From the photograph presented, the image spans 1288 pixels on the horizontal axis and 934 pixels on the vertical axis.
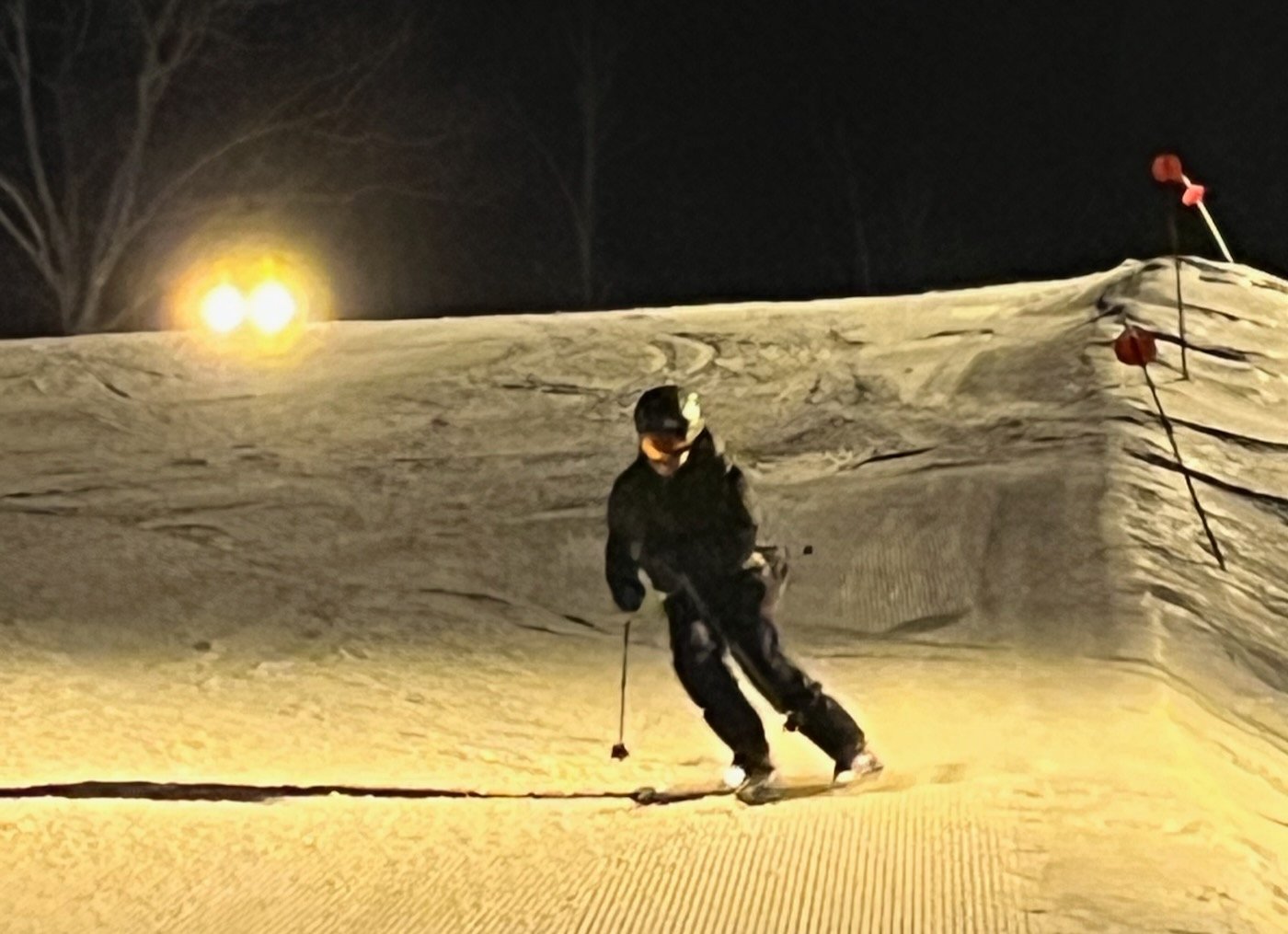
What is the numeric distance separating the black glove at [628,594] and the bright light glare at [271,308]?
9663mm

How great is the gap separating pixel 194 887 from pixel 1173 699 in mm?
3901

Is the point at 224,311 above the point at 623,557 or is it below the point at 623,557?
above

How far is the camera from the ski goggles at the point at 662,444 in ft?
16.8

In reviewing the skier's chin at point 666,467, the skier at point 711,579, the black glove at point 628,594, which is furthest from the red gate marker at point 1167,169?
the black glove at point 628,594

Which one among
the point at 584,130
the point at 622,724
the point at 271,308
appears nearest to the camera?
the point at 622,724

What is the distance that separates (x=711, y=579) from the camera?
5348 millimetres

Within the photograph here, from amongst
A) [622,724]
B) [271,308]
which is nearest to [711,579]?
[622,724]

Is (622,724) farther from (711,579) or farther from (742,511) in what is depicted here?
(742,511)

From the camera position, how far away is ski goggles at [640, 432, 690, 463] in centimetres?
513

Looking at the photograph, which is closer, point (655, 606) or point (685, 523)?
point (685, 523)

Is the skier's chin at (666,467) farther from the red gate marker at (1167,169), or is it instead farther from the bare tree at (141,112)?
the bare tree at (141,112)

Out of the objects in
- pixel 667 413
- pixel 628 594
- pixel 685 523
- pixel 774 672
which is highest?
pixel 667 413

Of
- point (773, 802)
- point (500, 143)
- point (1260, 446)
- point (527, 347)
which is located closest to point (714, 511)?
point (773, 802)

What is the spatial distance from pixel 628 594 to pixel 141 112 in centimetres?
1447
